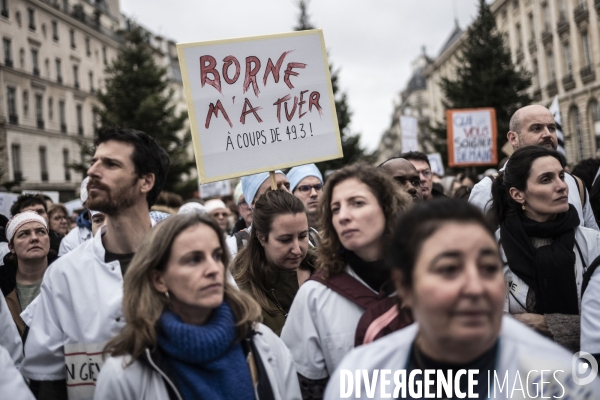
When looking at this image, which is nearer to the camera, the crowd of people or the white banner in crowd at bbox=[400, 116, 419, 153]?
the crowd of people

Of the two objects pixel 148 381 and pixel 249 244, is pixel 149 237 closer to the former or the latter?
pixel 148 381

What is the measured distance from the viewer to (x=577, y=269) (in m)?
3.69

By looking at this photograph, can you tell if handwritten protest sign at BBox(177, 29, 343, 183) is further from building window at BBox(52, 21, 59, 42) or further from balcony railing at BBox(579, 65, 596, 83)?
building window at BBox(52, 21, 59, 42)

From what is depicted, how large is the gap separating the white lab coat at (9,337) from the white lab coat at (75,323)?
0.52 feet

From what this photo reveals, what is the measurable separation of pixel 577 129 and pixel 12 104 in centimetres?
3553

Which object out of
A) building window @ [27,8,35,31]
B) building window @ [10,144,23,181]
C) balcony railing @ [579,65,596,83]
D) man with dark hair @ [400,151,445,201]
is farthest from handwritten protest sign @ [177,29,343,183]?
building window @ [27,8,35,31]

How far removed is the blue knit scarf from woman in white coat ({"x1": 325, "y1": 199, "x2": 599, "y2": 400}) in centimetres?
63

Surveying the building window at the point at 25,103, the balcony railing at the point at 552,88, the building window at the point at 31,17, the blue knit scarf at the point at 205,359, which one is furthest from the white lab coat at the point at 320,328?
the building window at the point at 31,17

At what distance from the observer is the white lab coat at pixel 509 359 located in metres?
1.78

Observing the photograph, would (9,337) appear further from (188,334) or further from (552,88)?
(552,88)

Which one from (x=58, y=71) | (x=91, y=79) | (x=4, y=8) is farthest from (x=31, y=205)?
(x=91, y=79)

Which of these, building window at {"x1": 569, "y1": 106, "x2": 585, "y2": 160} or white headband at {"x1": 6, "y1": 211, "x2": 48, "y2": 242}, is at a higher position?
building window at {"x1": 569, "y1": 106, "x2": 585, "y2": 160}

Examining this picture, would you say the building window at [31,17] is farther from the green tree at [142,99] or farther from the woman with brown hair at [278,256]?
the woman with brown hair at [278,256]

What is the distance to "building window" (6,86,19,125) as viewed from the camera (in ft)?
142
